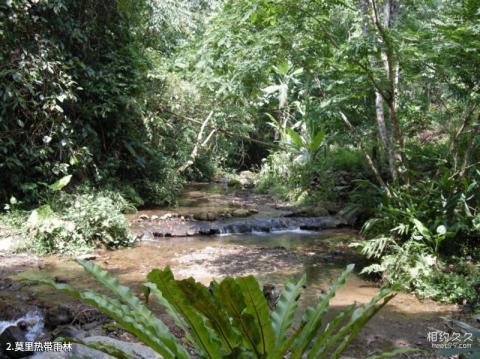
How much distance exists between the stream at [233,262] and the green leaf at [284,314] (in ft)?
7.09

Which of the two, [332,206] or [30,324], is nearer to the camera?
[30,324]

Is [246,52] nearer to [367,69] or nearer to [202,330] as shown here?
[367,69]

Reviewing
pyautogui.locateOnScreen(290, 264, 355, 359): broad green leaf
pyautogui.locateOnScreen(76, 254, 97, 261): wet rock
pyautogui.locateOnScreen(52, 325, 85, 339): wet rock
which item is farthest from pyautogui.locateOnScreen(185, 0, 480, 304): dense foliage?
pyautogui.locateOnScreen(290, 264, 355, 359): broad green leaf

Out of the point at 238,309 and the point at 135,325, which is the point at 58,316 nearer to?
the point at 135,325

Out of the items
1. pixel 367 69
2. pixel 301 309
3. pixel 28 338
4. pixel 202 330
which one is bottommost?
pixel 301 309

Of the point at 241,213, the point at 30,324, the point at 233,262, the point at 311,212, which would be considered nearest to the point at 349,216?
the point at 311,212

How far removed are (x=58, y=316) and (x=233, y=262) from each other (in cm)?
332

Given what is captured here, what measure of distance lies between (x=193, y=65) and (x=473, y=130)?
3.99 m

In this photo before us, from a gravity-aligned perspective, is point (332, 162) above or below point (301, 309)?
above

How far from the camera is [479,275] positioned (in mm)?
5152

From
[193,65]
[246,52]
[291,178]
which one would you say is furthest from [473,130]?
[291,178]

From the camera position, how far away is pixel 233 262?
22.4 feet

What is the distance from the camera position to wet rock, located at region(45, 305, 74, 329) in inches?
147

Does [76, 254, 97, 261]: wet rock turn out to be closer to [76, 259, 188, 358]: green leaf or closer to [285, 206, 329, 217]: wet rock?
[285, 206, 329, 217]: wet rock
